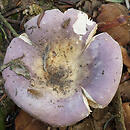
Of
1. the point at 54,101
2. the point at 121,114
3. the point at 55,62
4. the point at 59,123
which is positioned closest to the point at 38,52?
the point at 55,62

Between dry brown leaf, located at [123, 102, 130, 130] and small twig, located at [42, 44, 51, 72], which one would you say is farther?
dry brown leaf, located at [123, 102, 130, 130]

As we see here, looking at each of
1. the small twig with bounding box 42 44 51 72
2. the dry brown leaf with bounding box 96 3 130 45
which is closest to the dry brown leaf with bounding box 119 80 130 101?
the dry brown leaf with bounding box 96 3 130 45

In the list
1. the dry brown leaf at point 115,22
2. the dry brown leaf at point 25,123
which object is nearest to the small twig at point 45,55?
the dry brown leaf at point 25,123

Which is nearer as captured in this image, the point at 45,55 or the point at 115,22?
the point at 45,55

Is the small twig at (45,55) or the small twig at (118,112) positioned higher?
the small twig at (45,55)

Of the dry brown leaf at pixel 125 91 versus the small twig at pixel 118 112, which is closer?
the small twig at pixel 118 112

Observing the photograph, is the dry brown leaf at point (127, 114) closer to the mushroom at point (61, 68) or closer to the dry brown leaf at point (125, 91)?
the dry brown leaf at point (125, 91)

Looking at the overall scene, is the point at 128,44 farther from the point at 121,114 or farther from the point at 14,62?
the point at 14,62

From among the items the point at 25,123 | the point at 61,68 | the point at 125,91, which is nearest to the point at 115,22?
the point at 125,91

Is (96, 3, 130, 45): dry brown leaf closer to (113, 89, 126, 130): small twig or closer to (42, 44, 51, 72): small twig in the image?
(113, 89, 126, 130): small twig

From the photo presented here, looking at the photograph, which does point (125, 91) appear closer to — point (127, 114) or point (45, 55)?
point (127, 114)
